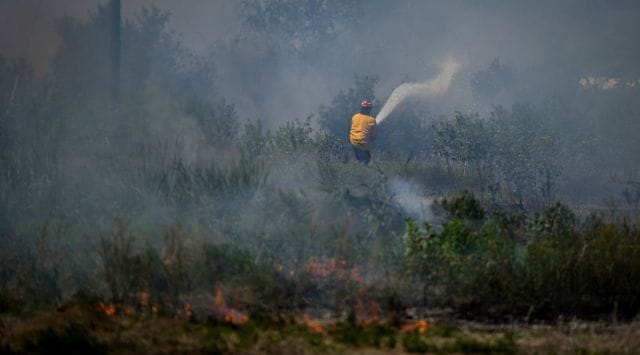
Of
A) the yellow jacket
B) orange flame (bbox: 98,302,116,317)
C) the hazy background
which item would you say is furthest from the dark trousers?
orange flame (bbox: 98,302,116,317)

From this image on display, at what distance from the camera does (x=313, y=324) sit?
25.2ft

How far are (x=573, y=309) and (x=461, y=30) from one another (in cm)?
2689

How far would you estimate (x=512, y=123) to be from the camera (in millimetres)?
17016

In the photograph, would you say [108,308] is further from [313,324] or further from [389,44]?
[389,44]

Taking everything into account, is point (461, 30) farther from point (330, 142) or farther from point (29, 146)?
point (29, 146)

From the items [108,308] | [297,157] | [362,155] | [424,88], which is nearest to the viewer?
[108,308]

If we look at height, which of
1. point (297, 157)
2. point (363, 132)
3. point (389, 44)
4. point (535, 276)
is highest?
point (389, 44)

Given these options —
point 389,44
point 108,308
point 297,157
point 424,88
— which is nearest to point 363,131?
point 297,157

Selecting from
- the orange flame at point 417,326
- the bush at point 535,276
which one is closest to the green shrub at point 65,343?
the orange flame at point 417,326

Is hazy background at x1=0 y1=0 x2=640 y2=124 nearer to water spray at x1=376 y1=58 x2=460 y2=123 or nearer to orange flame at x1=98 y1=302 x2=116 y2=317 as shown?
water spray at x1=376 y1=58 x2=460 y2=123

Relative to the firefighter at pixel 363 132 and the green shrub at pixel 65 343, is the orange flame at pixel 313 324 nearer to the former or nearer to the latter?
the green shrub at pixel 65 343

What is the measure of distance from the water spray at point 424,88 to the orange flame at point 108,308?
45.3ft

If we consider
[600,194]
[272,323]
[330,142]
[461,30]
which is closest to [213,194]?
[272,323]

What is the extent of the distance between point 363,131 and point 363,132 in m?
0.02
